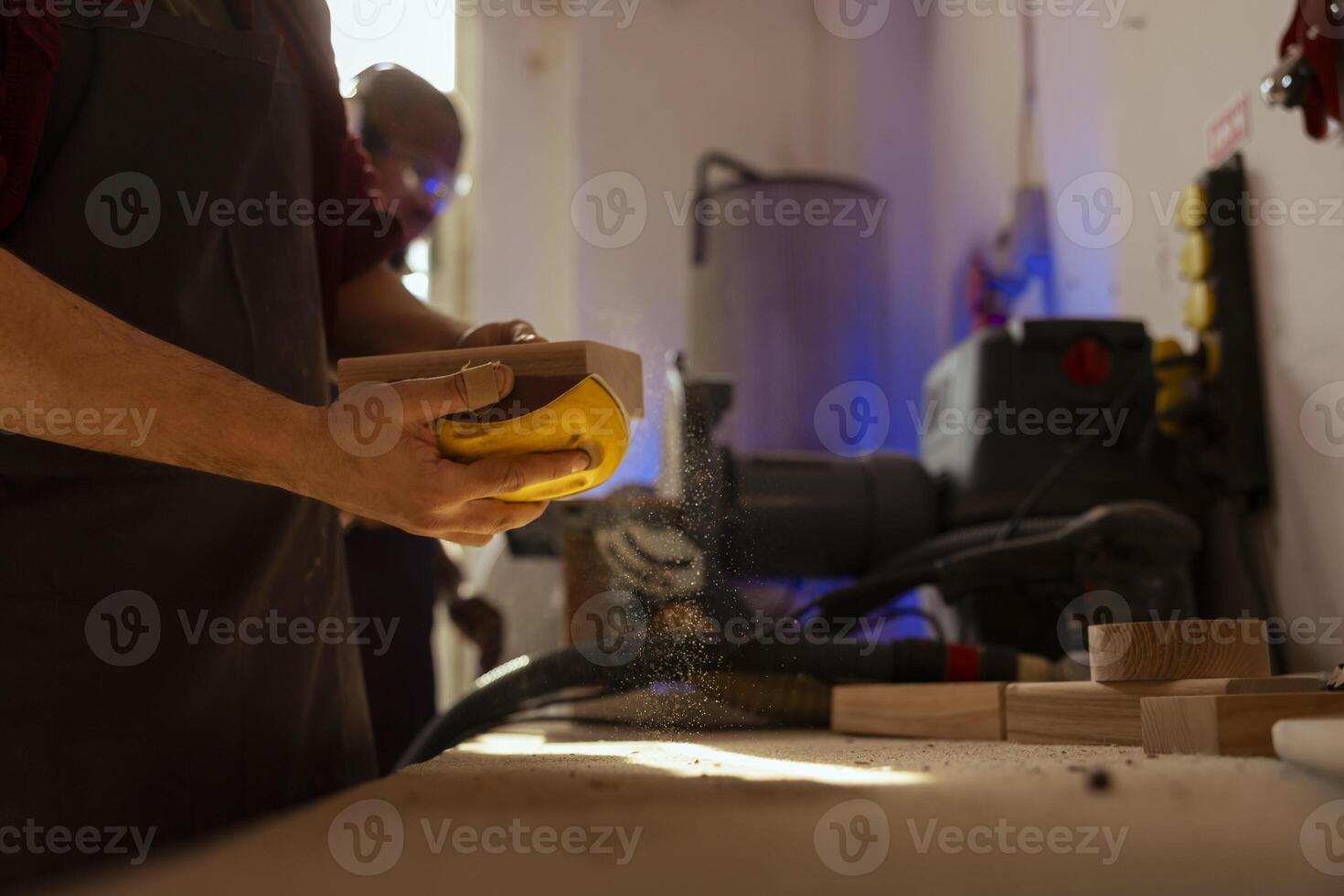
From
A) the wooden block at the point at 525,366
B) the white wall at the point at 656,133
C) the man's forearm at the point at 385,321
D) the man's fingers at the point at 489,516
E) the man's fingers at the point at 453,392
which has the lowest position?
the man's fingers at the point at 489,516

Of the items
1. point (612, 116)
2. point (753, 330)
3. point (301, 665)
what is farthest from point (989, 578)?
point (612, 116)

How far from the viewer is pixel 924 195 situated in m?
3.17

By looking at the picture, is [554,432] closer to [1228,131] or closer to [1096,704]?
[1096,704]

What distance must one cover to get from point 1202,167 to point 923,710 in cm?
91

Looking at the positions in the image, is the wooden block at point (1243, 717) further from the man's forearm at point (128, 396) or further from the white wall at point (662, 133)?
the white wall at point (662, 133)

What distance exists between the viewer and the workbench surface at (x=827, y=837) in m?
0.39

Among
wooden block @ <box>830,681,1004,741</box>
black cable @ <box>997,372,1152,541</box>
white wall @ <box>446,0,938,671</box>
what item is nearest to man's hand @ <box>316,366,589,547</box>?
wooden block @ <box>830,681,1004,741</box>

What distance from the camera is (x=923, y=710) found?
2.87ft

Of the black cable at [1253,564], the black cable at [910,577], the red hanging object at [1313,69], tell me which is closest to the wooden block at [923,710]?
the black cable at [910,577]

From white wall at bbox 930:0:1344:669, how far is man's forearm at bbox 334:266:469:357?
2.97 feet

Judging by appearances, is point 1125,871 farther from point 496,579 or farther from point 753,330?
point 753,330

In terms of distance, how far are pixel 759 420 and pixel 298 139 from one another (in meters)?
1.87

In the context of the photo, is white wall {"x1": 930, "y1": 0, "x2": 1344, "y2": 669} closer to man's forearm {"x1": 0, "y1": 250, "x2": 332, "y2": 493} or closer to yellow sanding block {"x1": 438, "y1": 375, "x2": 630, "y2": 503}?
yellow sanding block {"x1": 438, "y1": 375, "x2": 630, "y2": 503}

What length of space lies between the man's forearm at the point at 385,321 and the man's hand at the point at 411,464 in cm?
39
